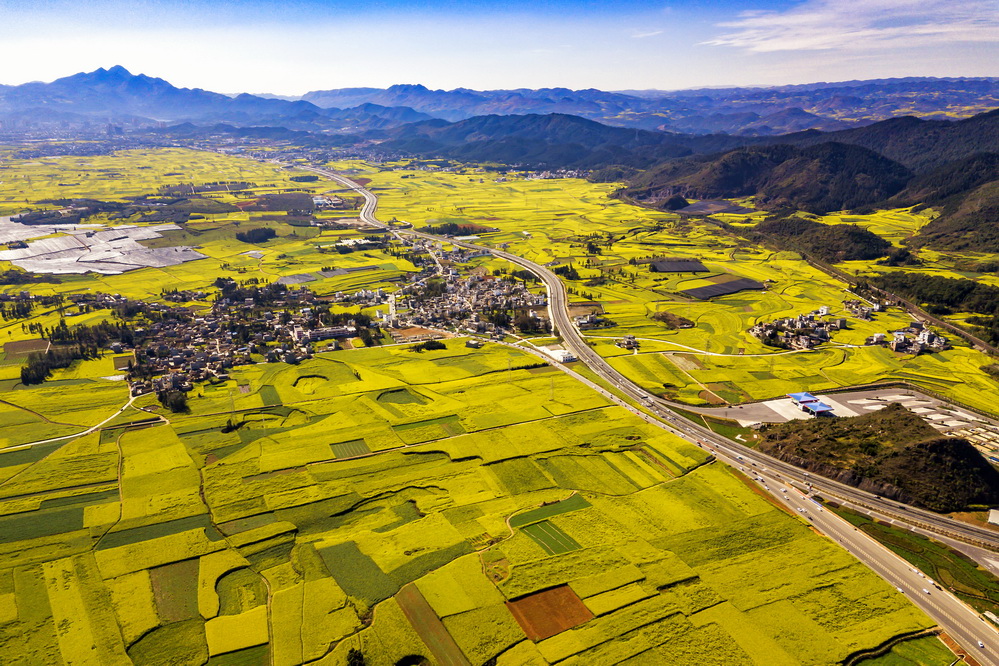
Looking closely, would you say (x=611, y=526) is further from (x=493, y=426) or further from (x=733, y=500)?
(x=493, y=426)

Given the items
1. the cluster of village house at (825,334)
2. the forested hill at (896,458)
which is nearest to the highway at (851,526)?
the forested hill at (896,458)

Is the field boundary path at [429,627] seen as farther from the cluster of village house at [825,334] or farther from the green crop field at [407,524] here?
the cluster of village house at [825,334]

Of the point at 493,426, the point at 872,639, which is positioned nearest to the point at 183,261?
the point at 493,426

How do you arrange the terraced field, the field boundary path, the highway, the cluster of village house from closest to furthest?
the field boundary path, the highway, the terraced field, the cluster of village house

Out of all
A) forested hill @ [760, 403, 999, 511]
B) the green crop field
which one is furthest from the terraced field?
forested hill @ [760, 403, 999, 511]

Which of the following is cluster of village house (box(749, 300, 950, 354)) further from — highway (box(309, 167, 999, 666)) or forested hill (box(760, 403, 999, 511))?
highway (box(309, 167, 999, 666))

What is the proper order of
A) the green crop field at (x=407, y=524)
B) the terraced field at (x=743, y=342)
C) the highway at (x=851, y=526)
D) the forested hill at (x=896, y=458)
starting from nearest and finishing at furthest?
the green crop field at (x=407, y=524), the highway at (x=851, y=526), the forested hill at (x=896, y=458), the terraced field at (x=743, y=342)

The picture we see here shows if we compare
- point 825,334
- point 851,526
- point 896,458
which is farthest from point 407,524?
point 825,334
